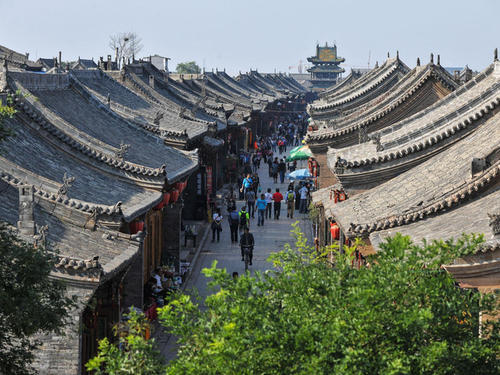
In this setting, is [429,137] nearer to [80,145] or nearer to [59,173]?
[80,145]

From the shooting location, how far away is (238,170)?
2052 inches

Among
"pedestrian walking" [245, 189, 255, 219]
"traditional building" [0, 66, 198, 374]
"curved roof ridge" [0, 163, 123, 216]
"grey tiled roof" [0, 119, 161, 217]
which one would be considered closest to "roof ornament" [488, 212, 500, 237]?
"traditional building" [0, 66, 198, 374]

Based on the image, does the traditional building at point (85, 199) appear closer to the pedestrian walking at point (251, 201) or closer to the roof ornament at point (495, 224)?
the roof ornament at point (495, 224)

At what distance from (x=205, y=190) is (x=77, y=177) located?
15684mm

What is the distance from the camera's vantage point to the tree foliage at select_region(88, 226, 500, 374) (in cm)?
839

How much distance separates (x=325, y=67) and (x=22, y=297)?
446 feet

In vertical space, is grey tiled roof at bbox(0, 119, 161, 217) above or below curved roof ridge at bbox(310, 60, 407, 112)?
below

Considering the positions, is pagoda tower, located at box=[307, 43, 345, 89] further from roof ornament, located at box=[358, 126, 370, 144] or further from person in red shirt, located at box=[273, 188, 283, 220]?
roof ornament, located at box=[358, 126, 370, 144]

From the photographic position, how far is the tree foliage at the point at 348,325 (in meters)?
8.39

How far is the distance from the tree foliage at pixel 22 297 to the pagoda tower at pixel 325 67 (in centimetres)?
13202

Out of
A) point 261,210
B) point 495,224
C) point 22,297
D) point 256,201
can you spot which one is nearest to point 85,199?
point 495,224

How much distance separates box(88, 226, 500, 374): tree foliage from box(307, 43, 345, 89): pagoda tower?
13302 centimetres

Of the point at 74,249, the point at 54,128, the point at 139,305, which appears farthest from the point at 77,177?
the point at 74,249

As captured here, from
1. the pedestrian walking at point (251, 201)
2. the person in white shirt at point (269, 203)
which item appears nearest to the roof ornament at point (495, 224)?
the pedestrian walking at point (251, 201)
